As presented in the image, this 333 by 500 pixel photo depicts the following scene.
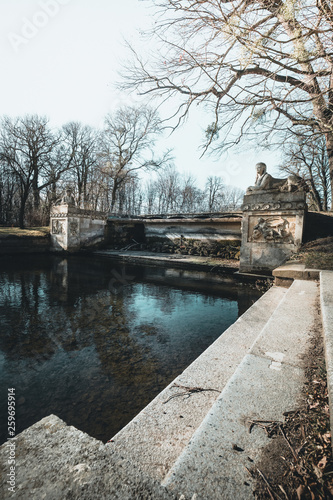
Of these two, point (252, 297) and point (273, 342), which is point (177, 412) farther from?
point (252, 297)

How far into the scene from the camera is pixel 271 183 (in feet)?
23.5

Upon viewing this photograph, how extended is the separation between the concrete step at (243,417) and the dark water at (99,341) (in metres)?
0.89

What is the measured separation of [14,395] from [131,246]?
1189cm

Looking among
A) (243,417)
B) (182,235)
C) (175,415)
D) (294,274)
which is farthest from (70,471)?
(182,235)

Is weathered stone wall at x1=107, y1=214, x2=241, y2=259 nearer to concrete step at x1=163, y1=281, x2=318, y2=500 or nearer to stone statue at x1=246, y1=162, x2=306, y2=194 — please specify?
stone statue at x1=246, y1=162, x2=306, y2=194

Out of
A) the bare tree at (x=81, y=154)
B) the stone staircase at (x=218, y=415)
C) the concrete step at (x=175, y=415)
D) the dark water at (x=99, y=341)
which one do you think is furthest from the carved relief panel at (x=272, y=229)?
the bare tree at (x=81, y=154)

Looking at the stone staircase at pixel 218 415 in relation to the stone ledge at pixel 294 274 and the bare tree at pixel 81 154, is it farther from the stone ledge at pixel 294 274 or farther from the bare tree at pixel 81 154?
the bare tree at pixel 81 154

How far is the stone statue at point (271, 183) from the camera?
677 centimetres

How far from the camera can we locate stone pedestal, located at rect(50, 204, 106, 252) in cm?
1238

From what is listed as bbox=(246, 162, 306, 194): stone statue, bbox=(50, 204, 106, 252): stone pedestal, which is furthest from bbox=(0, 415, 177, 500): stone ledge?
bbox=(50, 204, 106, 252): stone pedestal

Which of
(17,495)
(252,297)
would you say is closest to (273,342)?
(17,495)

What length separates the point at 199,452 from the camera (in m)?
0.88

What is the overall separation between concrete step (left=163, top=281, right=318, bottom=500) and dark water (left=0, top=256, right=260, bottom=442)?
0.89 metres

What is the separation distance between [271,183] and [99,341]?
6.78 metres
